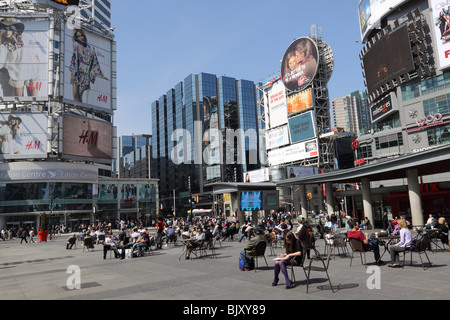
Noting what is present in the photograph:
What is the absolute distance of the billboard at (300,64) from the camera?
243ft

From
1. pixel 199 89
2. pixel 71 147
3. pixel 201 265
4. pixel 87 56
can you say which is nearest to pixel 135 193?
pixel 71 147

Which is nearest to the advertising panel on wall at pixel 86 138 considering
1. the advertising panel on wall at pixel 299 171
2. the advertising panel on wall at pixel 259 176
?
the advertising panel on wall at pixel 259 176

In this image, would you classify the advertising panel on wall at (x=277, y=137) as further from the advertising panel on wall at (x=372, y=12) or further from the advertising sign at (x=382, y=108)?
the advertising panel on wall at (x=372, y=12)

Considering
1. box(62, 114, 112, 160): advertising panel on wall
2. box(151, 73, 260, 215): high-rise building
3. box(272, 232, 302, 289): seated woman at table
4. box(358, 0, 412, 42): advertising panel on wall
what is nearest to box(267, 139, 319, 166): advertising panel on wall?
box(358, 0, 412, 42): advertising panel on wall

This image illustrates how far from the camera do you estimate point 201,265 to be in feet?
42.8

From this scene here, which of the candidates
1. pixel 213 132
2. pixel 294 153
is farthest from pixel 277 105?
pixel 213 132

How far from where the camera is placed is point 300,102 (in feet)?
253

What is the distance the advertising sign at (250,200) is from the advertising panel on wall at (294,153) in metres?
46.9

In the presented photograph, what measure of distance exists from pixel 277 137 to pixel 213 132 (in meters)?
42.5

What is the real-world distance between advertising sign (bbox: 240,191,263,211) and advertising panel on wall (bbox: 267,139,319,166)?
154ft

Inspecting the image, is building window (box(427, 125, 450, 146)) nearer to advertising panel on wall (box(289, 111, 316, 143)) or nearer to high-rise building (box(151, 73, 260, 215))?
advertising panel on wall (box(289, 111, 316, 143))

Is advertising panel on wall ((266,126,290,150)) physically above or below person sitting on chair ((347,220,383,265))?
above

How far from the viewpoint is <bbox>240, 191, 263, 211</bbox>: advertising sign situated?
30.2 m
